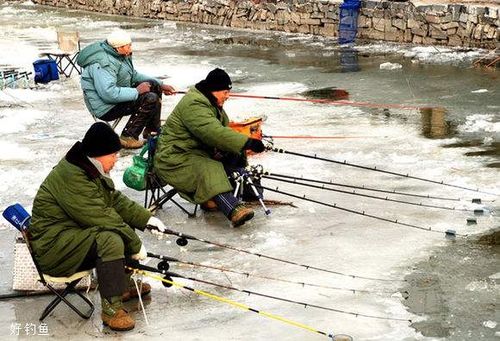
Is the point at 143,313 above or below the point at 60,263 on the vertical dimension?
below

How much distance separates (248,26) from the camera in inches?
902

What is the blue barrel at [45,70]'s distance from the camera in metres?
15.8

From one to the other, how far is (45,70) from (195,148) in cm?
849

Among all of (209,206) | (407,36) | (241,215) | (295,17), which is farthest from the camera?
(295,17)

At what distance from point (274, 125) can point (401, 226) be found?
4657 mm

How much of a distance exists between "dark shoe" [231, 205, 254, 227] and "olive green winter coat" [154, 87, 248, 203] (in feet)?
0.68

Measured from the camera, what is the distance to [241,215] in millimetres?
8031

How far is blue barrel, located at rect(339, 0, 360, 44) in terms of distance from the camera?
19.6m

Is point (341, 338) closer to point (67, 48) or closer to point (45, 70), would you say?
point (45, 70)

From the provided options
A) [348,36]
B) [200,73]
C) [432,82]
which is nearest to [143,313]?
[432,82]

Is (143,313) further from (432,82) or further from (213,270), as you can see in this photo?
(432,82)

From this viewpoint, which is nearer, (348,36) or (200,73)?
(200,73)

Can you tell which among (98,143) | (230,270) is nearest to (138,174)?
(230,270)

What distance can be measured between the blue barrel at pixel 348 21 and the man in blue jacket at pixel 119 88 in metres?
9.49
